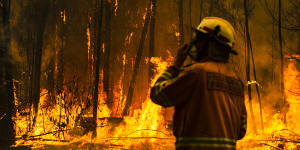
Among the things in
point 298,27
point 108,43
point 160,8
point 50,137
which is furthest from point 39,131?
point 298,27

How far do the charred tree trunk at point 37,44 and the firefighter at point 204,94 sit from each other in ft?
23.8

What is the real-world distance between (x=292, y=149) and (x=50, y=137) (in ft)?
16.6

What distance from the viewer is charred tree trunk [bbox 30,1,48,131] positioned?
7941mm

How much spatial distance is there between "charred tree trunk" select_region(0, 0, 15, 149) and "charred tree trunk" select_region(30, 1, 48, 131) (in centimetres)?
321

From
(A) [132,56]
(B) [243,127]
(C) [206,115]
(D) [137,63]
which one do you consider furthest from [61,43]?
(C) [206,115]

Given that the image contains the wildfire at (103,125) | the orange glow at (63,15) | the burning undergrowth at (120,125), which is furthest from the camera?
the orange glow at (63,15)

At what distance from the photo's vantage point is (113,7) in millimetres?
8781

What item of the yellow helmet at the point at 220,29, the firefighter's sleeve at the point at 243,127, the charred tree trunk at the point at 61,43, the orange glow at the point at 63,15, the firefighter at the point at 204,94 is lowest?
the firefighter's sleeve at the point at 243,127

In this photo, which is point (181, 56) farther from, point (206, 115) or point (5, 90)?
point (5, 90)

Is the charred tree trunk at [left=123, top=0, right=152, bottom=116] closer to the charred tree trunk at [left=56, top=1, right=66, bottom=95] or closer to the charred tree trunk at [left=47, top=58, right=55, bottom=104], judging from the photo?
the charred tree trunk at [left=56, top=1, right=66, bottom=95]

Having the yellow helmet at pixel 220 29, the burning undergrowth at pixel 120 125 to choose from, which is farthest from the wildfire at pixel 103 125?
the yellow helmet at pixel 220 29

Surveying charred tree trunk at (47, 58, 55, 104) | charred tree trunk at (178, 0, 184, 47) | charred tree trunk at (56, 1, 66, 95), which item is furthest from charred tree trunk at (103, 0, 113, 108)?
charred tree trunk at (178, 0, 184, 47)

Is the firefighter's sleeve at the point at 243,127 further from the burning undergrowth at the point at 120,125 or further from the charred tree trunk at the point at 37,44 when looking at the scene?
the charred tree trunk at the point at 37,44

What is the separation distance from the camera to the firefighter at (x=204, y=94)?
1416mm
